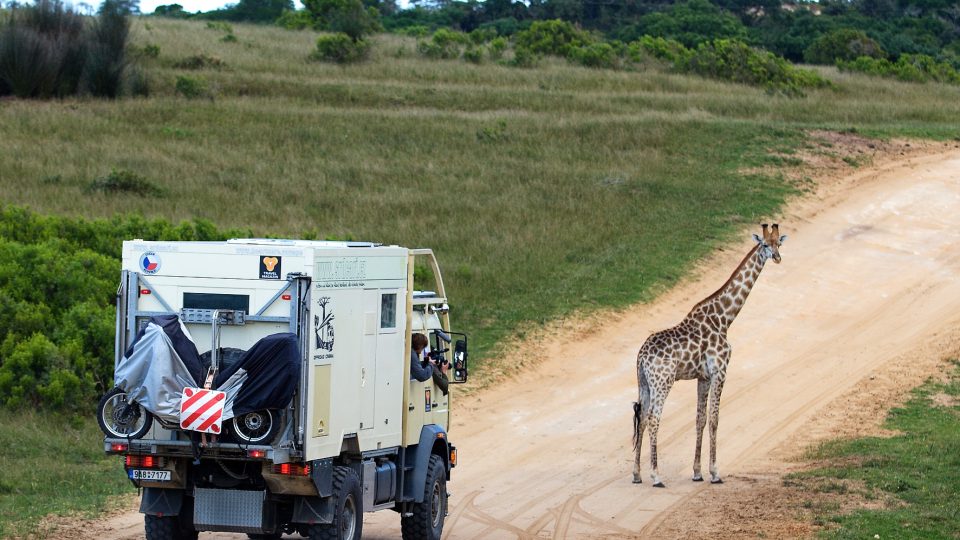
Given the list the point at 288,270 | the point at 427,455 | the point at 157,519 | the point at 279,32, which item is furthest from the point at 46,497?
the point at 279,32

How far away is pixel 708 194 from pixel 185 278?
24474 mm

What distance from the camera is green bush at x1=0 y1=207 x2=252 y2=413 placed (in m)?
19.3

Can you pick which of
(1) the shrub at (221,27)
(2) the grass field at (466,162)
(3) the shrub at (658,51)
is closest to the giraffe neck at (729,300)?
(2) the grass field at (466,162)

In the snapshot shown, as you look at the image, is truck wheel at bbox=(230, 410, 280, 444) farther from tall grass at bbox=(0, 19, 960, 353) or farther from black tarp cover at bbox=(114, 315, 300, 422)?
tall grass at bbox=(0, 19, 960, 353)

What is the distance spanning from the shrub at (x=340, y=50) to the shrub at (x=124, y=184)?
79.0 ft

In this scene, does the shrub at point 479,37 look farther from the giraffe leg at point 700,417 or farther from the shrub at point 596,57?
the giraffe leg at point 700,417

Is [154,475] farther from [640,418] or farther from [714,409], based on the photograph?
[714,409]

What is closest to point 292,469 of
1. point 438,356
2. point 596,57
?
point 438,356

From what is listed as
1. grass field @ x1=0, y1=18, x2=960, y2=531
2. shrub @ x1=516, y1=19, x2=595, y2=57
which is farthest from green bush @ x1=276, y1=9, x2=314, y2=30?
grass field @ x1=0, y1=18, x2=960, y2=531

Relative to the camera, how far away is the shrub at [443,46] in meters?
58.5

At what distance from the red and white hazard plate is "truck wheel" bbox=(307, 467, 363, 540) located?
1.38 m

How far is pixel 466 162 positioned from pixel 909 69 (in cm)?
2966

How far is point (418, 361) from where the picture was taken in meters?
13.3

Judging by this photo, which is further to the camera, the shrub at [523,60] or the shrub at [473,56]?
the shrub at [473,56]
